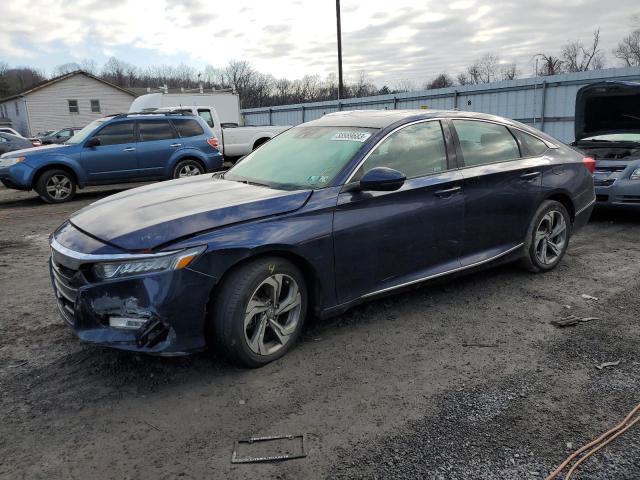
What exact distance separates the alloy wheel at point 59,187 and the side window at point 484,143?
29.6ft

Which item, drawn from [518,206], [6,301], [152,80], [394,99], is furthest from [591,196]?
[152,80]

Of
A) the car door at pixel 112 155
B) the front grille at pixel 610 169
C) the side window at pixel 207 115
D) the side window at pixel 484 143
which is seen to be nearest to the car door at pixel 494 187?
the side window at pixel 484 143

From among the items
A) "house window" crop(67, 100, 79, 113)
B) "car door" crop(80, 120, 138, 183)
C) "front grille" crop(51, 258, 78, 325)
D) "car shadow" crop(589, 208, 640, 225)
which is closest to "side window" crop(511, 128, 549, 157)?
"car shadow" crop(589, 208, 640, 225)

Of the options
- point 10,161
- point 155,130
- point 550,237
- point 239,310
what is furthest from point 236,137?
point 239,310

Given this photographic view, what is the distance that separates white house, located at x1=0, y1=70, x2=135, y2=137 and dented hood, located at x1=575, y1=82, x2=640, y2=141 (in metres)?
44.8

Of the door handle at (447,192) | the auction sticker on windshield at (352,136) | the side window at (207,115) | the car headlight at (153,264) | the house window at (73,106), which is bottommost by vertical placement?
the car headlight at (153,264)

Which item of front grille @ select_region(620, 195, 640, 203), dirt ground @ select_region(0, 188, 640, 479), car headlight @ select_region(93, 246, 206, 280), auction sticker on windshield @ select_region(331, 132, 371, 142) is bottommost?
dirt ground @ select_region(0, 188, 640, 479)

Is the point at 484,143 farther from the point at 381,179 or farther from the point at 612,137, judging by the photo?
the point at 612,137

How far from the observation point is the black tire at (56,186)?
34.7 ft

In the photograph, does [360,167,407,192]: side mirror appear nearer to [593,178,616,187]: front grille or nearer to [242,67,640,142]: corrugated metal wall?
[593,178,616,187]: front grille

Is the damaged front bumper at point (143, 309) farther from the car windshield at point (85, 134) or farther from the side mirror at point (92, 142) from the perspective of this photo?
the car windshield at point (85, 134)

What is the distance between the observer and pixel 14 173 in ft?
34.1

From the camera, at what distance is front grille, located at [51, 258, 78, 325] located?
3204 mm

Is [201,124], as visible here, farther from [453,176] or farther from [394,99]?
[394,99]
